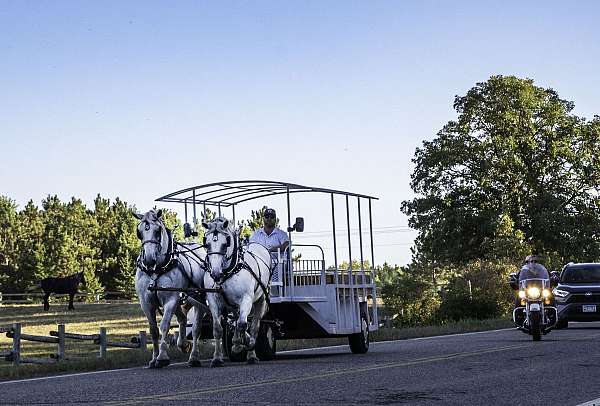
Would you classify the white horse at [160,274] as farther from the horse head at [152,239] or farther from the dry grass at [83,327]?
the dry grass at [83,327]

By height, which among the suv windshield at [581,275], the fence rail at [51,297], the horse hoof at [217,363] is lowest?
the horse hoof at [217,363]

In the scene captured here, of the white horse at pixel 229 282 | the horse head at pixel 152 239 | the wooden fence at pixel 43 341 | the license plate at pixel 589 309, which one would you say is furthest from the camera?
the license plate at pixel 589 309

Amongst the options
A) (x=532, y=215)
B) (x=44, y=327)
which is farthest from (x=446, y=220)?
(x=44, y=327)

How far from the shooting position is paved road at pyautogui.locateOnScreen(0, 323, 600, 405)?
10.5m

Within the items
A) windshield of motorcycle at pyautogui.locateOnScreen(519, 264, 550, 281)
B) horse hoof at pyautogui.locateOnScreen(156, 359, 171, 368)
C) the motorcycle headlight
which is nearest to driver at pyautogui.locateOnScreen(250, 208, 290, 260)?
horse hoof at pyautogui.locateOnScreen(156, 359, 171, 368)

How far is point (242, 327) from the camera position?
16078 mm

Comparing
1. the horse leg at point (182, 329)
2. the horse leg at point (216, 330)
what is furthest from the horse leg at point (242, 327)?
the horse leg at point (182, 329)

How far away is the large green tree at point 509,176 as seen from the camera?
55.4 meters

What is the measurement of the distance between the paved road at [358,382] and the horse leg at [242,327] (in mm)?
337

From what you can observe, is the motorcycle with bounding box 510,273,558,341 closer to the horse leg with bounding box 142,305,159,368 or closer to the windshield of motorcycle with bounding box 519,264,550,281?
the windshield of motorcycle with bounding box 519,264,550,281

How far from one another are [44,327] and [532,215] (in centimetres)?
2537

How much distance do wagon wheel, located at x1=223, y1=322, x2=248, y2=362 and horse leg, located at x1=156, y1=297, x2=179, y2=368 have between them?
4.13ft

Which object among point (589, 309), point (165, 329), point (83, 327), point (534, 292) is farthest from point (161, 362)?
point (83, 327)

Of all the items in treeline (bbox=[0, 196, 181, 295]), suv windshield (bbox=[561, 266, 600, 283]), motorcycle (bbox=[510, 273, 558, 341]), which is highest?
Answer: treeline (bbox=[0, 196, 181, 295])
